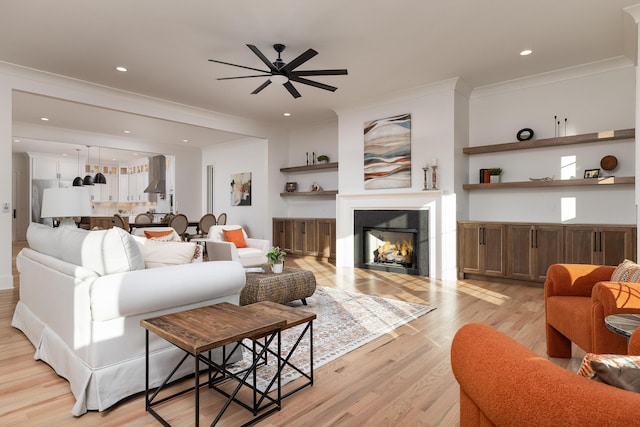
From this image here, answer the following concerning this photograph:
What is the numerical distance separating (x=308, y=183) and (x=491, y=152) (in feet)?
13.1

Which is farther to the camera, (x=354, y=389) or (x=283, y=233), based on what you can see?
(x=283, y=233)

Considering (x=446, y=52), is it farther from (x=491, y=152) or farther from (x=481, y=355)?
(x=481, y=355)

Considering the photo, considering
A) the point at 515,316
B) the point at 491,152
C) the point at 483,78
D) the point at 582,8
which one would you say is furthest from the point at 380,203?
the point at 582,8

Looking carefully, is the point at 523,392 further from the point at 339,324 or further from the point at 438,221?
the point at 438,221

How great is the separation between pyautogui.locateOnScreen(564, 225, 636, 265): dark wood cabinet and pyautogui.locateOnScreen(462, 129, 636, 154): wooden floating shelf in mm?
1124

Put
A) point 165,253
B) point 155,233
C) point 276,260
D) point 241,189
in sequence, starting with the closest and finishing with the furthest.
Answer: point 165,253
point 276,260
point 155,233
point 241,189

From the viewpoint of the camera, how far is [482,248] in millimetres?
5363

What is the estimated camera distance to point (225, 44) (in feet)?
14.1

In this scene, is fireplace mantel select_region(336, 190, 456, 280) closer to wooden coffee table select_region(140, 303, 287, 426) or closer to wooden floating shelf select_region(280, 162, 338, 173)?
wooden floating shelf select_region(280, 162, 338, 173)

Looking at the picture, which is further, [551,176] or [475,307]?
[551,176]

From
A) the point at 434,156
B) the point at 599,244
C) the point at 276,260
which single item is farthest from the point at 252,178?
the point at 599,244

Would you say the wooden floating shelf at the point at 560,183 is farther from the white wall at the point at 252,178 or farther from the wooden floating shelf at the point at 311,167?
the white wall at the point at 252,178

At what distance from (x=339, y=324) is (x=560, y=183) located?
358 cm

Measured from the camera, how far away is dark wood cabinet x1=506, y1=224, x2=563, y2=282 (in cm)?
480
